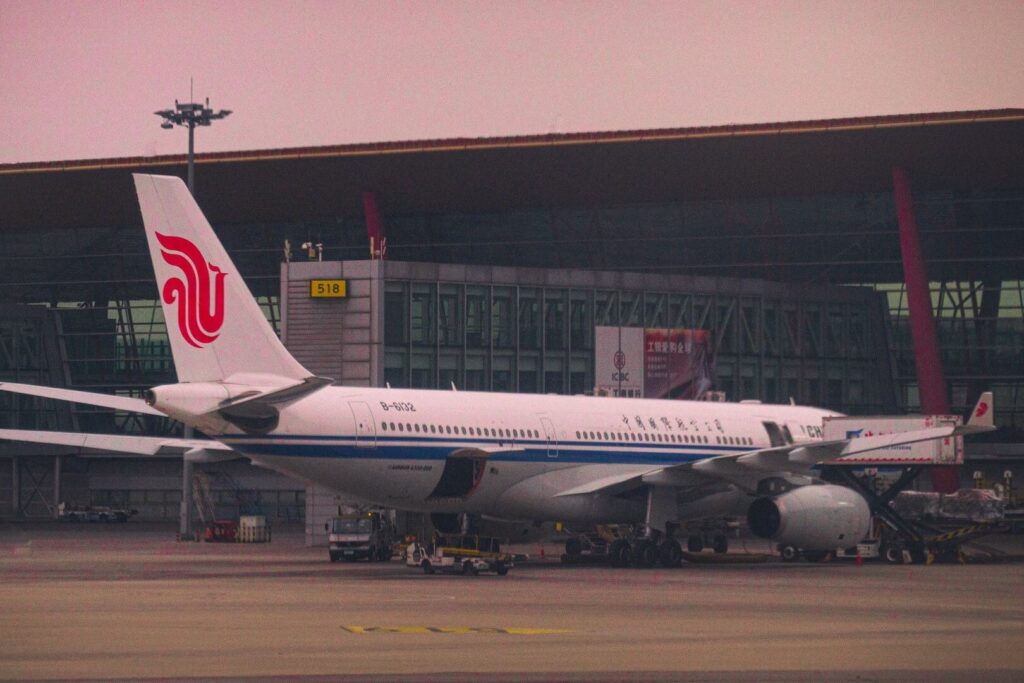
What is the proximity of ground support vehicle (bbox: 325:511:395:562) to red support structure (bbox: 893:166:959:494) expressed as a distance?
3138 cm

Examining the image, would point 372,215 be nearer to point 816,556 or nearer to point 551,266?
point 551,266

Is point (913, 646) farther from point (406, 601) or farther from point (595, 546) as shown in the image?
point (595, 546)

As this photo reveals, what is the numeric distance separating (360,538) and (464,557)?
6.43 meters

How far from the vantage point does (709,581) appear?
35.8m

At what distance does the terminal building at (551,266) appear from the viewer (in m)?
60.9

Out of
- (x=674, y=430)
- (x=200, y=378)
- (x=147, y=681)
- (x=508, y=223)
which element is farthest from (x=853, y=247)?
(x=147, y=681)

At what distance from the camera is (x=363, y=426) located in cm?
3725

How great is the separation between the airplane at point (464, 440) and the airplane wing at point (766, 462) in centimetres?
5

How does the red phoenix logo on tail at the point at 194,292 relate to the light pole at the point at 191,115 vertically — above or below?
below

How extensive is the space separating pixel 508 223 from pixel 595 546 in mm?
35638

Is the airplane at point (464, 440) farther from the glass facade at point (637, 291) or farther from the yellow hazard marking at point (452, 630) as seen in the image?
the glass facade at point (637, 291)

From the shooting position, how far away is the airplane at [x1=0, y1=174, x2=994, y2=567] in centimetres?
3462

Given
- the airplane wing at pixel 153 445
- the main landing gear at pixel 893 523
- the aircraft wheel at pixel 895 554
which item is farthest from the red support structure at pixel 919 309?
the airplane wing at pixel 153 445

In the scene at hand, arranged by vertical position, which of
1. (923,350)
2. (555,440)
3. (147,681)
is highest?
(923,350)
